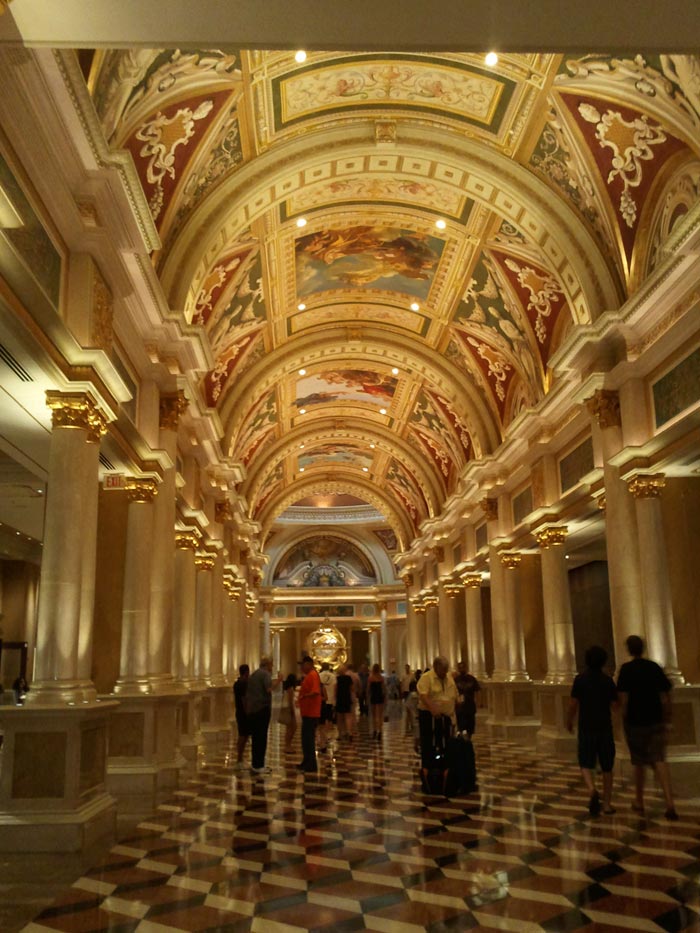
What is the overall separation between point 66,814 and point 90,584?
6.62 ft

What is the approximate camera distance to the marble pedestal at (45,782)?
6.35 metres

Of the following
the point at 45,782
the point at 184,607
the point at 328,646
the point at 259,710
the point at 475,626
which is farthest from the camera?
the point at 328,646

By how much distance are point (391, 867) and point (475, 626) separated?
1609cm

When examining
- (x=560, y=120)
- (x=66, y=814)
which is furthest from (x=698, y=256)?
(x=66, y=814)

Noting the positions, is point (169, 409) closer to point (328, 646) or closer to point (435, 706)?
point (435, 706)

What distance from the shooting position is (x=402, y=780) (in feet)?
33.6

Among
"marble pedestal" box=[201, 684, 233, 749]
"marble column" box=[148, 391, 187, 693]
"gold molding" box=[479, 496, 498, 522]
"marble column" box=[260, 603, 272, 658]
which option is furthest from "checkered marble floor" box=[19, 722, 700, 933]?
"marble column" box=[260, 603, 272, 658]

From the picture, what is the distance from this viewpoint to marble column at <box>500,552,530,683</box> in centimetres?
1715

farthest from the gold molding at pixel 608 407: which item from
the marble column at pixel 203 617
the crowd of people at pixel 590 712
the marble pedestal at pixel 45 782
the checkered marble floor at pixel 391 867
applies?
the marble column at pixel 203 617

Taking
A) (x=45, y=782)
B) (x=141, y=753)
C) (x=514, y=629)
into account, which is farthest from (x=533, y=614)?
(x=45, y=782)

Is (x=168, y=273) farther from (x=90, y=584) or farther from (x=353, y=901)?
(x=353, y=901)

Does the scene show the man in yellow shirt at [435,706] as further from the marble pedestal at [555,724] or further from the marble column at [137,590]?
the marble pedestal at [555,724]

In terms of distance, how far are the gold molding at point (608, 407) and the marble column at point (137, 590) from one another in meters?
6.21

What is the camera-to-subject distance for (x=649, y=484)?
10688 millimetres
